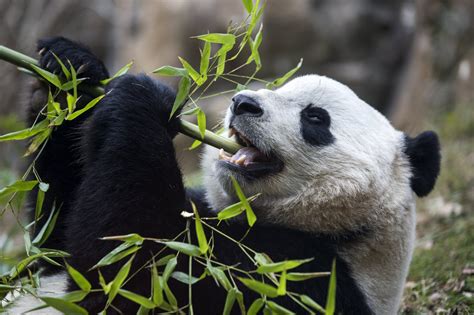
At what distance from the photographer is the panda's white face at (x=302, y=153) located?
4.09m

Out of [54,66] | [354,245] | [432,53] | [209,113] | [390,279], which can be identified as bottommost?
[209,113]

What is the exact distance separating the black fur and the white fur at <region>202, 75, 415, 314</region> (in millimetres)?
145

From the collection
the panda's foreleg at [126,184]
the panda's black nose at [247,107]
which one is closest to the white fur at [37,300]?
the panda's foreleg at [126,184]

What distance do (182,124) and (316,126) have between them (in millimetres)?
972

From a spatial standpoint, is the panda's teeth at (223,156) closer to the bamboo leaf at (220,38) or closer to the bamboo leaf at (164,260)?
the bamboo leaf at (220,38)

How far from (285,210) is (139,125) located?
109 centimetres

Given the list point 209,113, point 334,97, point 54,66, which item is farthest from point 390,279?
point 209,113

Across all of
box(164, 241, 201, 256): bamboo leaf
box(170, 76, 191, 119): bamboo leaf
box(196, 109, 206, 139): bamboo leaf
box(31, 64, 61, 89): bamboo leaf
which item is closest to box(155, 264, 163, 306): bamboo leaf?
box(164, 241, 201, 256): bamboo leaf

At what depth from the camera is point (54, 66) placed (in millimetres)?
4047

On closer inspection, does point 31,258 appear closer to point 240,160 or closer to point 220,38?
point 240,160

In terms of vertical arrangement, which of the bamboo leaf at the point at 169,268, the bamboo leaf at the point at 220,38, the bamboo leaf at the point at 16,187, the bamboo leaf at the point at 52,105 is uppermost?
the bamboo leaf at the point at 220,38

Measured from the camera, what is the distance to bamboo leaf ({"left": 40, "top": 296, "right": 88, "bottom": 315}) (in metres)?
2.88

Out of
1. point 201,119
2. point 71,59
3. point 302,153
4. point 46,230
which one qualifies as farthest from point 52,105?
point 302,153

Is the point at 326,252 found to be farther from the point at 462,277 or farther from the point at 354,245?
the point at 462,277
